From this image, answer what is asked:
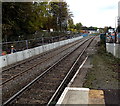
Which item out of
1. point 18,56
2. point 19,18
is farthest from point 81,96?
point 19,18

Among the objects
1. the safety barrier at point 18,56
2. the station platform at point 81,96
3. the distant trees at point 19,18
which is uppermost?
the distant trees at point 19,18

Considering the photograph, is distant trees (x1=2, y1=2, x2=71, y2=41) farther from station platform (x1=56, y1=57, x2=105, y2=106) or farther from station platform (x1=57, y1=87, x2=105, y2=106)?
station platform (x1=57, y1=87, x2=105, y2=106)

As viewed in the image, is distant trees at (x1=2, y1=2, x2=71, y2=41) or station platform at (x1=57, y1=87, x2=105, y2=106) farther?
distant trees at (x1=2, y1=2, x2=71, y2=41)

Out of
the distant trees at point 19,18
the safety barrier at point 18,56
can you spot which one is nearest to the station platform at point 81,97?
the safety barrier at point 18,56

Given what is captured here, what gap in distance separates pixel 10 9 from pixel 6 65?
1162cm

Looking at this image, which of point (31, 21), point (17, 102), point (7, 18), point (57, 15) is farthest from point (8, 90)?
point (57, 15)

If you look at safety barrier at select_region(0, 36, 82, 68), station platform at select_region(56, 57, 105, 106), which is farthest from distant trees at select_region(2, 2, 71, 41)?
station platform at select_region(56, 57, 105, 106)

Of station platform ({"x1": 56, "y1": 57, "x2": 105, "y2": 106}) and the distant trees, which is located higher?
the distant trees

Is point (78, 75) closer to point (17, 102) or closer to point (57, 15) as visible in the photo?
point (17, 102)

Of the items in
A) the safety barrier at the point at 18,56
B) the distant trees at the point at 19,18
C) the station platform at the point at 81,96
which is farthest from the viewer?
the distant trees at the point at 19,18

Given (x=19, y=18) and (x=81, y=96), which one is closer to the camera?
(x=81, y=96)

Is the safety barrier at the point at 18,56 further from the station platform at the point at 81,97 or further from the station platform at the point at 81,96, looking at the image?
the station platform at the point at 81,97

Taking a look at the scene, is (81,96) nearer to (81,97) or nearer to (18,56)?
(81,97)

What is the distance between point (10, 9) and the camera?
2217cm
